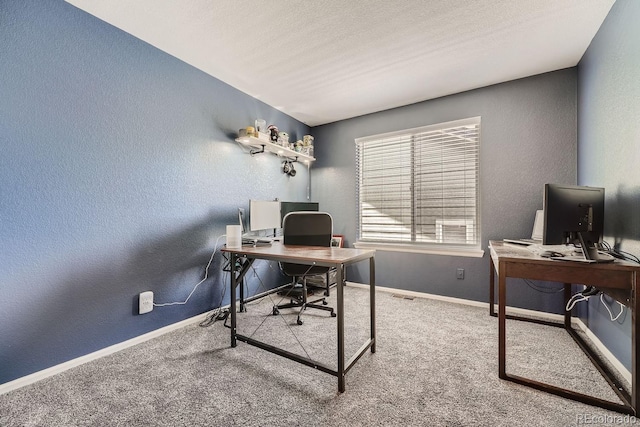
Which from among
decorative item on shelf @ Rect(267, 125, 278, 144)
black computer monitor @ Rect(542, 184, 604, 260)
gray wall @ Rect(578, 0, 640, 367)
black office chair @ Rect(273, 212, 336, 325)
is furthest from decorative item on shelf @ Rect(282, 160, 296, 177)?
gray wall @ Rect(578, 0, 640, 367)

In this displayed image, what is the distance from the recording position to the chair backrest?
2529 mm

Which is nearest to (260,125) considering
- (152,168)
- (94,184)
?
(152,168)

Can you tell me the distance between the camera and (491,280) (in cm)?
→ 270

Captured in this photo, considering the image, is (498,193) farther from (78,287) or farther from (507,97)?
(78,287)

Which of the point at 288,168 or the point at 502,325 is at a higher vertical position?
the point at 288,168

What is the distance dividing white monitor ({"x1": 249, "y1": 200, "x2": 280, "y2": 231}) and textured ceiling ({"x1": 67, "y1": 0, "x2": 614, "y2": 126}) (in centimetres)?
145

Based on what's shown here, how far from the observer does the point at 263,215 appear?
9.89ft

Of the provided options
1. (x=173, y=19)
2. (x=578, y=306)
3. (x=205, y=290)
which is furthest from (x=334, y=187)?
(x=578, y=306)

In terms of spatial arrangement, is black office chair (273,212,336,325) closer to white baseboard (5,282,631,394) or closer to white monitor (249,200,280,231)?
white monitor (249,200,280,231)

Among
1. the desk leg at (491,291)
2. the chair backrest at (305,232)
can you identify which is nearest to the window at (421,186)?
the desk leg at (491,291)

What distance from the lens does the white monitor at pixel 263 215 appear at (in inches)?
114

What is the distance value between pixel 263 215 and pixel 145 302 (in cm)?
142

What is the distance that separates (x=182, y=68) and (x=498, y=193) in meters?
3.76

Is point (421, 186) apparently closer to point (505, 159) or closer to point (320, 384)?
point (505, 159)
